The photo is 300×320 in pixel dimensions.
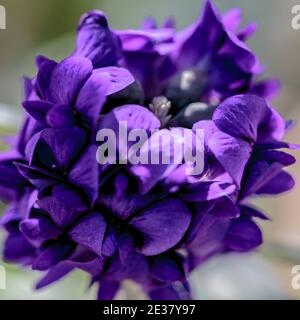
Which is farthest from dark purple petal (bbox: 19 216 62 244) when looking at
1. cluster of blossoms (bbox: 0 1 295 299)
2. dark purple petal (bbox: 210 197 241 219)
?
dark purple petal (bbox: 210 197 241 219)

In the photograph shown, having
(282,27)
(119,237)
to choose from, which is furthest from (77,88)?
(282,27)

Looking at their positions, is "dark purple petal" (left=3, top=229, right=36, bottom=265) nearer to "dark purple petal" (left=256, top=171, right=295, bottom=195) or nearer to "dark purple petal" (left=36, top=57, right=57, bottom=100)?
"dark purple petal" (left=36, top=57, right=57, bottom=100)

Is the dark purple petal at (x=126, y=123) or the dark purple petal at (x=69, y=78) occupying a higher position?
the dark purple petal at (x=69, y=78)

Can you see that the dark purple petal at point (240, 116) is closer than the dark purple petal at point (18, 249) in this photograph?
Answer: Yes

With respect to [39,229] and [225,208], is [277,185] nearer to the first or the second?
[225,208]

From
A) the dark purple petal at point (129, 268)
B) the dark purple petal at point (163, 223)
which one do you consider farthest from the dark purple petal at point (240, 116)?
the dark purple petal at point (129, 268)

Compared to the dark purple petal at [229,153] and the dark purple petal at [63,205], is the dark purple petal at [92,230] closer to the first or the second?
the dark purple petal at [63,205]
